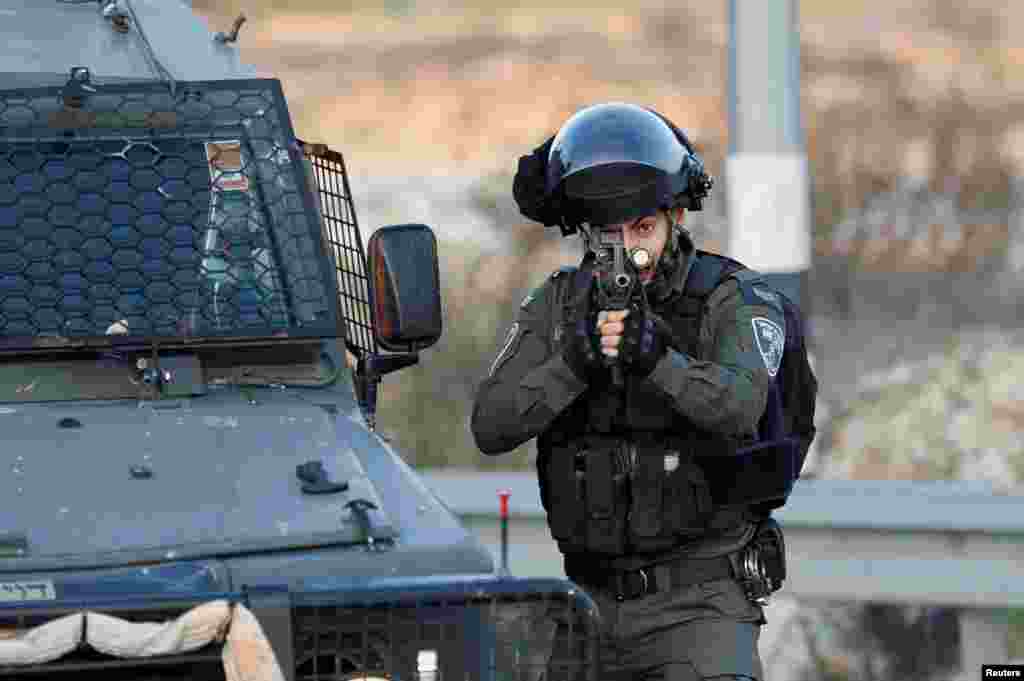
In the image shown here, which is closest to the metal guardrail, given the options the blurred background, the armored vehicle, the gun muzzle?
the blurred background

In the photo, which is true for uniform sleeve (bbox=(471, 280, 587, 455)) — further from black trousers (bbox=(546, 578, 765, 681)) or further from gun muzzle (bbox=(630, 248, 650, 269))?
black trousers (bbox=(546, 578, 765, 681))

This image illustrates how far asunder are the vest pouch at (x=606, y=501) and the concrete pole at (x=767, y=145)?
151 inches

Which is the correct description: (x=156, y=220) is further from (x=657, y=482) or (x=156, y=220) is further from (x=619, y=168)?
(x=657, y=482)

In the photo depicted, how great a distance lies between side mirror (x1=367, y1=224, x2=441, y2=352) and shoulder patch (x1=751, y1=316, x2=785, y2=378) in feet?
2.61

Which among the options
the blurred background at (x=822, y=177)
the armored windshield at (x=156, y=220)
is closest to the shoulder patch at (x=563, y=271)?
the armored windshield at (x=156, y=220)

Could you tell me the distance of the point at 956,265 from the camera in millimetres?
19719

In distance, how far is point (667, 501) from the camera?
19.4ft

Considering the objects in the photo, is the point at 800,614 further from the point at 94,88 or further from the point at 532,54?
the point at 532,54

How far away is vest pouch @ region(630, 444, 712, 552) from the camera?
5.90 meters

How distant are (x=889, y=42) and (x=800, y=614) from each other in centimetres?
1395

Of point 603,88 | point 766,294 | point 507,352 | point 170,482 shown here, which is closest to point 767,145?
point 766,294

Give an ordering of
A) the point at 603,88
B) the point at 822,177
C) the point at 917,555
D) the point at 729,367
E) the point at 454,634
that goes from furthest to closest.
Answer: the point at 603,88
the point at 822,177
the point at 917,555
the point at 729,367
the point at 454,634

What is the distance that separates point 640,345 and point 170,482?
39.9 inches

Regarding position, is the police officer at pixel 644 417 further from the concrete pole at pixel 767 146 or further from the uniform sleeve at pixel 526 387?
the concrete pole at pixel 767 146
